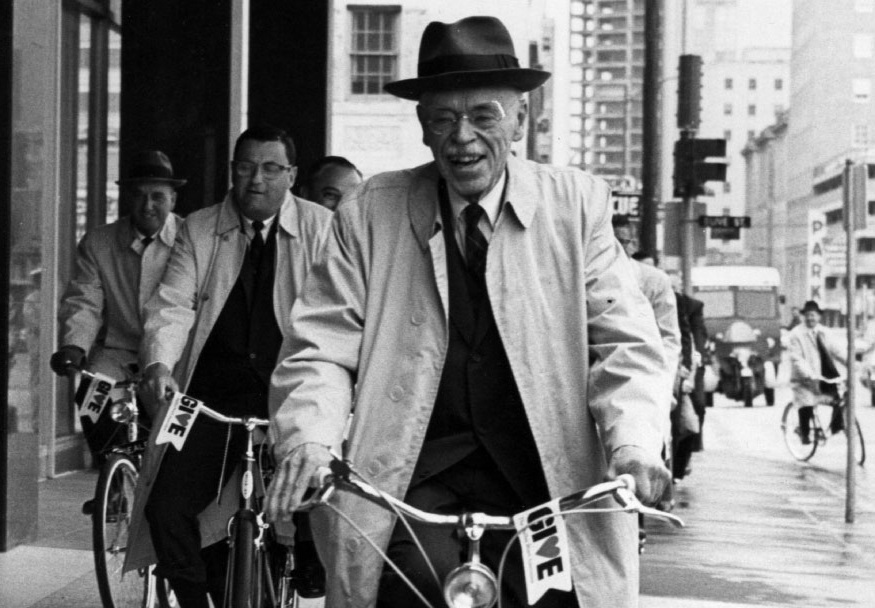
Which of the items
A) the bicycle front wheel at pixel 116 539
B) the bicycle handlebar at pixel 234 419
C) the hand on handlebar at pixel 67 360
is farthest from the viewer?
the hand on handlebar at pixel 67 360

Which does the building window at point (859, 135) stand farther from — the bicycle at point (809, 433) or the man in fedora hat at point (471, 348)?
the man in fedora hat at point (471, 348)

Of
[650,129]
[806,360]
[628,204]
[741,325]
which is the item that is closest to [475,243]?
[806,360]

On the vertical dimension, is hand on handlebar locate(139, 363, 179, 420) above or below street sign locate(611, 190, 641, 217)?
below

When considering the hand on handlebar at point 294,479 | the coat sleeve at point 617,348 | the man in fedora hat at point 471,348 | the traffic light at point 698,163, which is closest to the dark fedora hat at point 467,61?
the man in fedora hat at point 471,348

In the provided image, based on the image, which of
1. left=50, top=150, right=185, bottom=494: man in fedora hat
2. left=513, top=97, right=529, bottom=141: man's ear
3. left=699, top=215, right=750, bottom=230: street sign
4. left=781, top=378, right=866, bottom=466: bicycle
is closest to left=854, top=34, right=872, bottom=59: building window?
left=699, top=215, right=750, bottom=230: street sign

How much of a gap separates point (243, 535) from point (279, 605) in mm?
389

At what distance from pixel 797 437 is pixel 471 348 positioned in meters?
15.6

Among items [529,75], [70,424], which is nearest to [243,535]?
[529,75]

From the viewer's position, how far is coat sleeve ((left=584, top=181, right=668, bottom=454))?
3318 millimetres

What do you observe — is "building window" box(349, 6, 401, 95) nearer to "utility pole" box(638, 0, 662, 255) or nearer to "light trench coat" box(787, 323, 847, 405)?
"utility pole" box(638, 0, 662, 255)

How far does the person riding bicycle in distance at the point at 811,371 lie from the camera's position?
60.9 ft

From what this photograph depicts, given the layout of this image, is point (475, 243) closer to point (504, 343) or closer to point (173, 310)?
point (504, 343)

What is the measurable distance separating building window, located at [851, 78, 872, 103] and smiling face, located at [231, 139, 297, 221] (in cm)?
14144

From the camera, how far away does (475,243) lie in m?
3.69
